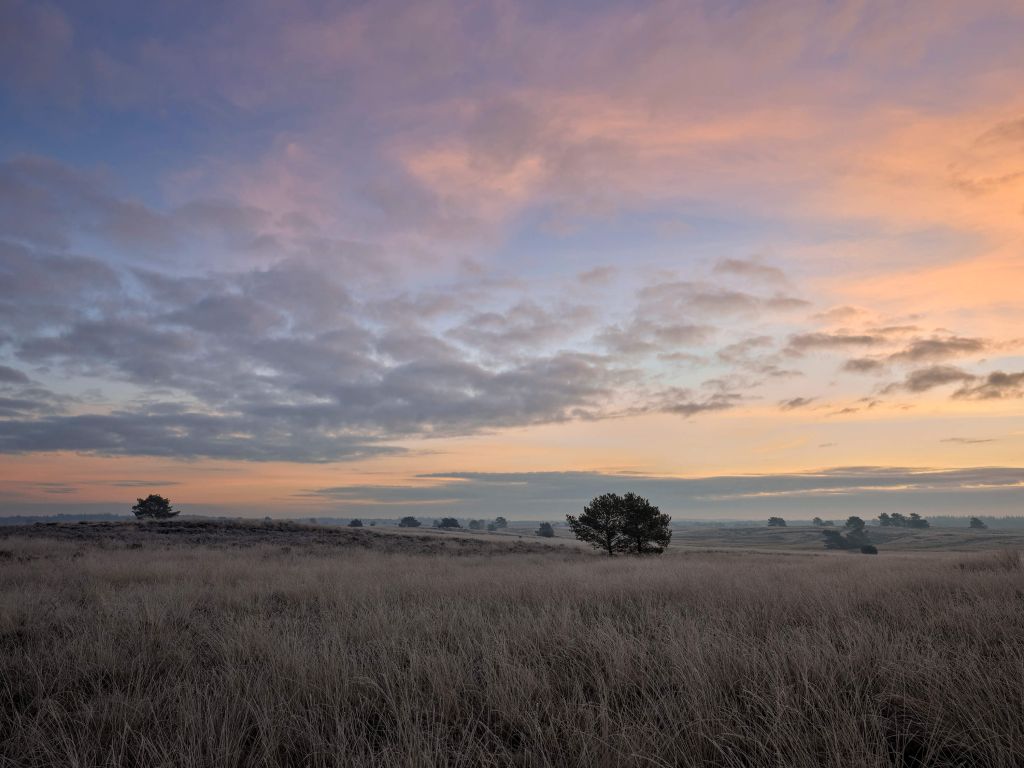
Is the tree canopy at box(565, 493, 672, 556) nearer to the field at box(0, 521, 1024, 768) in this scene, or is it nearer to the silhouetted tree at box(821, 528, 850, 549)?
A: the field at box(0, 521, 1024, 768)

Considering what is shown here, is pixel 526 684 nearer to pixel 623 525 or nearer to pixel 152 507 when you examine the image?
pixel 623 525

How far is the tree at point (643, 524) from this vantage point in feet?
142

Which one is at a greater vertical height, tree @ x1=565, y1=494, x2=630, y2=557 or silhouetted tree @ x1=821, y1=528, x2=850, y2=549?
tree @ x1=565, y1=494, x2=630, y2=557

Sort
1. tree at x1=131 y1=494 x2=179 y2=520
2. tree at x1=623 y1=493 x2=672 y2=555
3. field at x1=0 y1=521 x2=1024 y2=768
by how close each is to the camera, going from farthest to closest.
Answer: tree at x1=131 y1=494 x2=179 y2=520, tree at x1=623 y1=493 x2=672 y2=555, field at x1=0 y1=521 x2=1024 y2=768

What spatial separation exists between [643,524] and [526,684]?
41183mm

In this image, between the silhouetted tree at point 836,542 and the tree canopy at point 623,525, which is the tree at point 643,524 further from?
the silhouetted tree at point 836,542

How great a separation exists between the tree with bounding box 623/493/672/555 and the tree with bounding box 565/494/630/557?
1.62 ft

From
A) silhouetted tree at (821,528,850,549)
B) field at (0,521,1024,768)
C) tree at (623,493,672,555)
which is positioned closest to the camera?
field at (0,521,1024,768)

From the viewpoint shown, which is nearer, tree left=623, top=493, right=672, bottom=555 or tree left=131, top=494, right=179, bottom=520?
tree left=623, top=493, right=672, bottom=555

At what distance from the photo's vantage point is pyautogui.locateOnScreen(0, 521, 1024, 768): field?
11.2ft

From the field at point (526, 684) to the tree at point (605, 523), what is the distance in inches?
1411

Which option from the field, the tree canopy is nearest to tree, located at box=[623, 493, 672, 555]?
the tree canopy

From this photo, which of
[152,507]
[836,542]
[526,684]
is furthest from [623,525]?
[836,542]

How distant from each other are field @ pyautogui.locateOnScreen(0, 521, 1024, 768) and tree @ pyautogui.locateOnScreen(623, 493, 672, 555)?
116 feet
